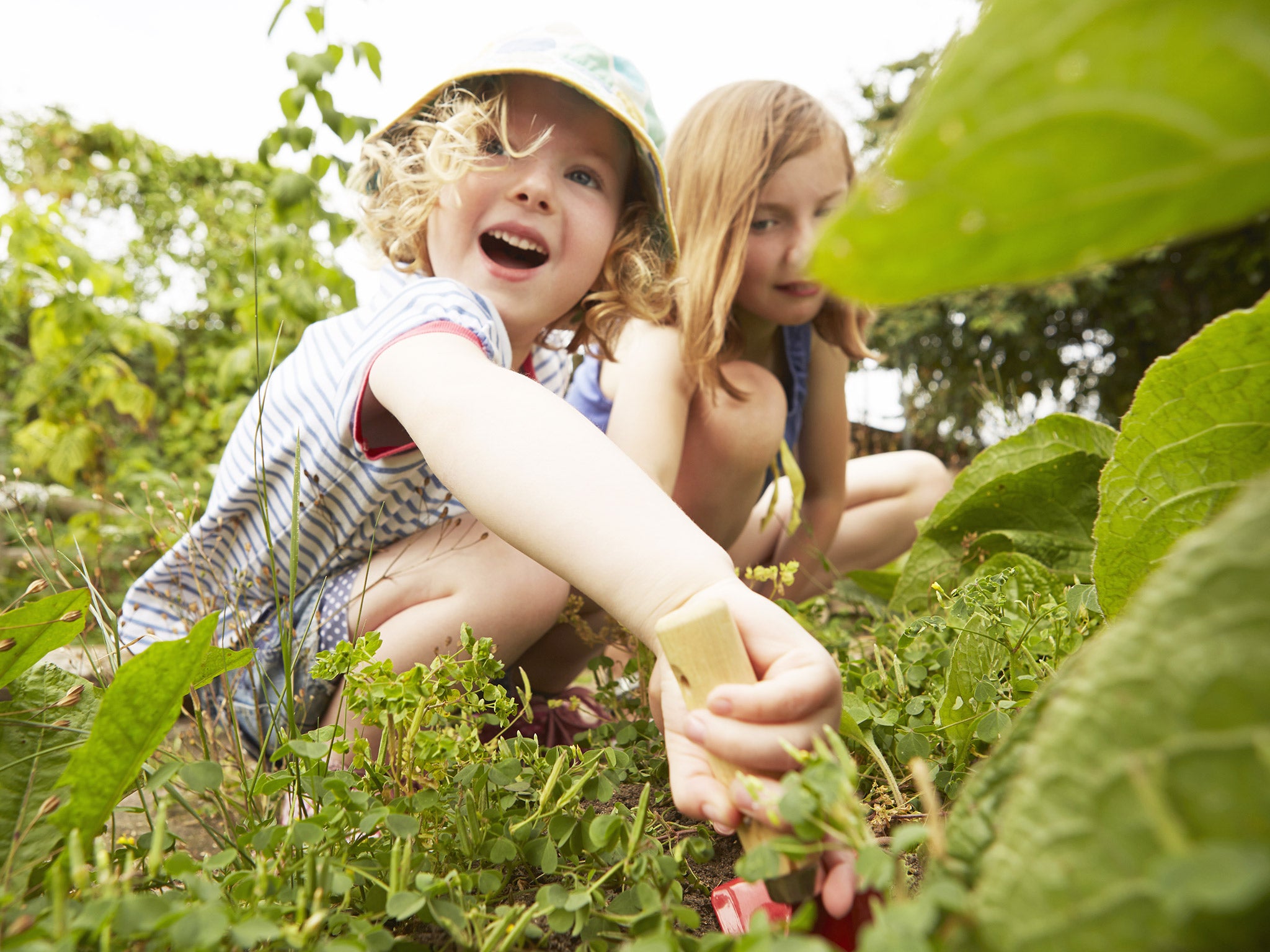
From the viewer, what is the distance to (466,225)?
67.4 inches

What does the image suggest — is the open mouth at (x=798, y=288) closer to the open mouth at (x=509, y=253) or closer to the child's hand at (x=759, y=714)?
the open mouth at (x=509, y=253)

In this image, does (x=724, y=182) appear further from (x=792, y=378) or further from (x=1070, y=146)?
(x=1070, y=146)

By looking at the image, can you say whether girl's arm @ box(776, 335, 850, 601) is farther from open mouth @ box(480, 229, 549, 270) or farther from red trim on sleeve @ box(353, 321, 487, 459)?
red trim on sleeve @ box(353, 321, 487, 459)

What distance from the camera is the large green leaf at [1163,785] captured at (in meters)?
0.34

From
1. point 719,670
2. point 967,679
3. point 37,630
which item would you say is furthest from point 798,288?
point 37,630

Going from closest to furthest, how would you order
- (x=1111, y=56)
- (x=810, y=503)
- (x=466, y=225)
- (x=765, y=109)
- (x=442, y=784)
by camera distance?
(x=1111, y=56) → (x=442, y=784) → (x=466, y=225) → (x=765, y=109) → (x=810, y=503)

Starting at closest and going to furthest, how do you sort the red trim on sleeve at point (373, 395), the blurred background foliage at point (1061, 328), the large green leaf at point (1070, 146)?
the large green leaf at point (1070, 146), the red trim on sleeve at point (373, 395), the blurred background foliage at point (1061, 328)

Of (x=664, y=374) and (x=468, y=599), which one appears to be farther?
(x=664, y=374)

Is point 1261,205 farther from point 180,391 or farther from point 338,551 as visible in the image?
point 180,391

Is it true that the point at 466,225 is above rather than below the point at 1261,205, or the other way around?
above

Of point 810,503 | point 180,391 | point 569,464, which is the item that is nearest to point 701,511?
point 810,503

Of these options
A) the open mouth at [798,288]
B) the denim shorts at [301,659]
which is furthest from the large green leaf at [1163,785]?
the open mouth at [798,288]

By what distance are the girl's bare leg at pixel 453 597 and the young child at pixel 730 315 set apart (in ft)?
1.49

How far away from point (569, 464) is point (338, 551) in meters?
0.96
